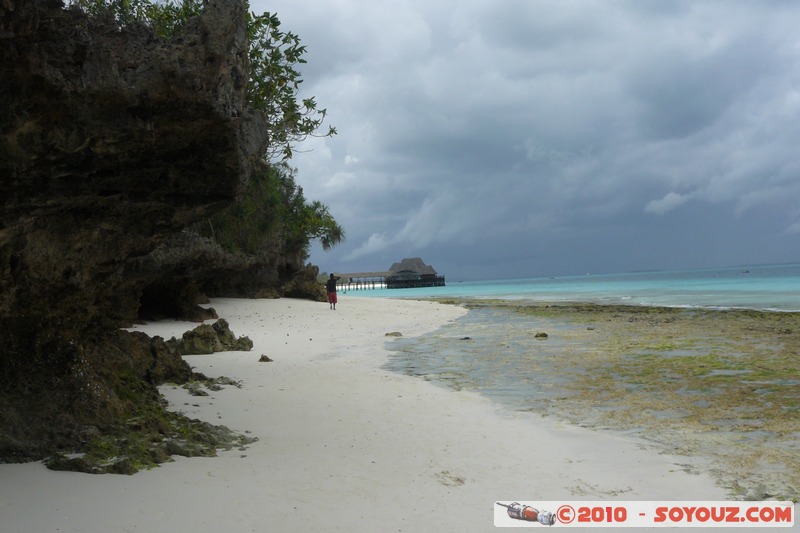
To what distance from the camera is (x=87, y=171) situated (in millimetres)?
4977

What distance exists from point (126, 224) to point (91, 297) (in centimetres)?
98

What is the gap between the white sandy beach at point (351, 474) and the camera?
176 inches

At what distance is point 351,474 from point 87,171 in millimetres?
3535

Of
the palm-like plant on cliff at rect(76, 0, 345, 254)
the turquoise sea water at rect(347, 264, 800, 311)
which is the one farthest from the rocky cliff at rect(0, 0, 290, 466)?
the turquoise sea water at rect(347, 264, 800, 311)

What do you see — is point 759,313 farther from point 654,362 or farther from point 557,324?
point 654,362

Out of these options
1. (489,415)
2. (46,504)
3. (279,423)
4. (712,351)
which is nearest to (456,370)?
(489,415)

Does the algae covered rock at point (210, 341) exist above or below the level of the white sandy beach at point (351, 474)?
above

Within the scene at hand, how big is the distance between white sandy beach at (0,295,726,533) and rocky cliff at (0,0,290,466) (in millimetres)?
1072

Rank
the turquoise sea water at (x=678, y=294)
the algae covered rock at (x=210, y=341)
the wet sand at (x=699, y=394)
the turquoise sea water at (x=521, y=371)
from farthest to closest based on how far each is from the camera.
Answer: the turquoise sea water at (x=678, y=294), the algae covered rock at (x=210, y=341), the turquoise sea water at (x=521, y=371), the wet sand at (x=699, y=394)

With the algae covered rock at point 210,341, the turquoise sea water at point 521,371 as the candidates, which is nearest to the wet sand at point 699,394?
the turquoise sea water at point 521,371

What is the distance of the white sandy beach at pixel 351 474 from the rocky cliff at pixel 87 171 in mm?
1072

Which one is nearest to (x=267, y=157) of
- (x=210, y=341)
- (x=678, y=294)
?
(x=210, y=341)

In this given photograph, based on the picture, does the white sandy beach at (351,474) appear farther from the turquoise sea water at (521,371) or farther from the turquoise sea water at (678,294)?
the turquoise sea water at (678,294)

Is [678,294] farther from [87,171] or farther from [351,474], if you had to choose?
[87,171]
